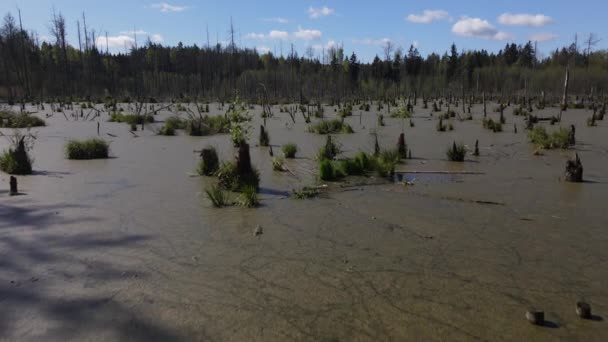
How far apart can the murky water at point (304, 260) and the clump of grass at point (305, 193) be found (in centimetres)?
29

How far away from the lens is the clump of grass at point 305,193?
695 cm

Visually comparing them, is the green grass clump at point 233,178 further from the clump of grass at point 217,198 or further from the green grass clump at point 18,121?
the green grass clump at point 18,121

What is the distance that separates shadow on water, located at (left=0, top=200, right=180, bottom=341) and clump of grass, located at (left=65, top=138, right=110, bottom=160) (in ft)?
17.8

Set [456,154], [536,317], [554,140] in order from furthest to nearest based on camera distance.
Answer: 1. [554,140]
2. [456,154]
3. [536,317]

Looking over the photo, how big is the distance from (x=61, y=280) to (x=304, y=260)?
2136mm

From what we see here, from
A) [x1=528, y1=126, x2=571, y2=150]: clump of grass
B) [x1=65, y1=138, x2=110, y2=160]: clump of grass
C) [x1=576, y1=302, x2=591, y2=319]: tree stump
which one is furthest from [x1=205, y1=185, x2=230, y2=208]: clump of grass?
[x1=528, y1=126, x2=571, y2=150]: clump of grass

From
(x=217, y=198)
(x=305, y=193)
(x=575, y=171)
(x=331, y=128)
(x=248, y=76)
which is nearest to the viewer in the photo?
(x=217, y=198)

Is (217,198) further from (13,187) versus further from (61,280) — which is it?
(13,187)

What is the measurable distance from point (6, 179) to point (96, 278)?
5.82 meters

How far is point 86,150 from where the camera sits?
11.1 metres

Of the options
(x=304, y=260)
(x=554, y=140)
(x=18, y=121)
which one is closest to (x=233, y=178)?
(x=304, y=260)

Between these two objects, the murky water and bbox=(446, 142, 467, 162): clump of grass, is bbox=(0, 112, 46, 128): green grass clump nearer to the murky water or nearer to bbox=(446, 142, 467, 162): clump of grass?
the murky water

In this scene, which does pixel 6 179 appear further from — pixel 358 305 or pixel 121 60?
pixel 121 60

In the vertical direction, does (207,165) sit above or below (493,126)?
below
